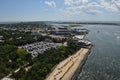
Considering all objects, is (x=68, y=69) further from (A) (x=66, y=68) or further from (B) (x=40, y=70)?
(B) (x=40, y=70)

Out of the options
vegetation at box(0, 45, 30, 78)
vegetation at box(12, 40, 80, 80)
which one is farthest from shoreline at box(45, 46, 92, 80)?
vegetation at box(0, 45, 30, 78)

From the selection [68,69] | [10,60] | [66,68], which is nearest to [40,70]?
[68,69]

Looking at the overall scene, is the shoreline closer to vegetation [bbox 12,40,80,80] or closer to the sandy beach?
the sandy beach

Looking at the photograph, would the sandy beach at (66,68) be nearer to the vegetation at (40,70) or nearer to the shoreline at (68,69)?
the shoreline at (68,69)

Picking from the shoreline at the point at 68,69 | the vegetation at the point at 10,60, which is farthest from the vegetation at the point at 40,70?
the vegetation at the point at 10,60

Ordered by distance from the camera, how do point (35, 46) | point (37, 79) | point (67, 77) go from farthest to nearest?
point (35, 46) → point (67, 77) → point (37, 79)

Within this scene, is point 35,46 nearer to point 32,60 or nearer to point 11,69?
point 32,60

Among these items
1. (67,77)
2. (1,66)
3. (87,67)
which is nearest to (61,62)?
(87,67)

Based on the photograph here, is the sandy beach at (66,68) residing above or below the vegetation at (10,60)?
below
